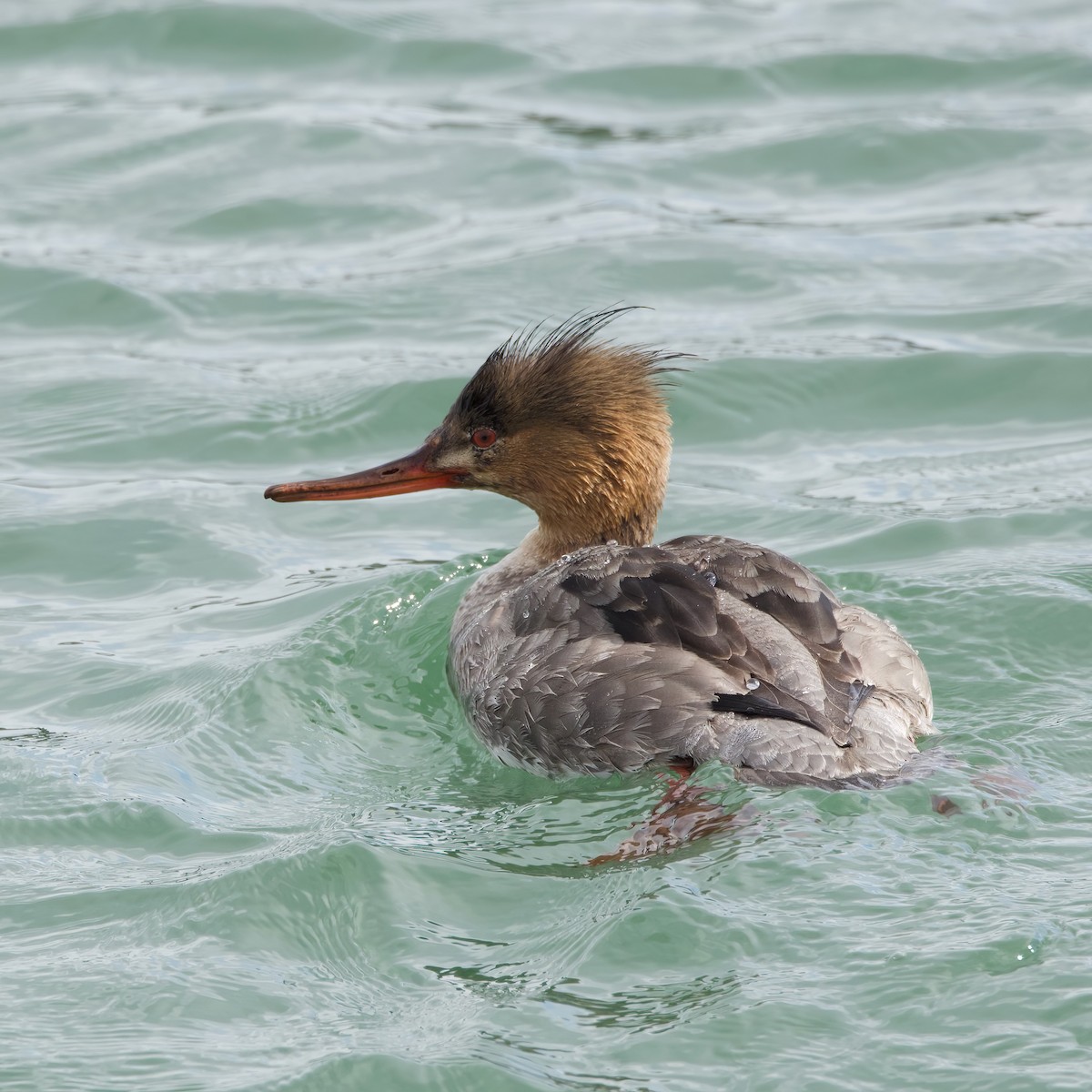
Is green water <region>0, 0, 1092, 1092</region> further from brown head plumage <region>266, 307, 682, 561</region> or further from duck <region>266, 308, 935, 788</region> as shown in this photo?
brown head plumage <region>266, 307, 682, 561</region>

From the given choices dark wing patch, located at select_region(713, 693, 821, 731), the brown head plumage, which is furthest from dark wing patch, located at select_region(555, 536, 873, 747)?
the brown head plumage

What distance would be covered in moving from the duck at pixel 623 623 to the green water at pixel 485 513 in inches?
6.3

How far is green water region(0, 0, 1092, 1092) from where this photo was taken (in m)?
4.33

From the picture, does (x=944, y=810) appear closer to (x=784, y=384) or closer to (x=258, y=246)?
(x=784, y=384)

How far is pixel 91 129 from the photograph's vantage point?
456 inches

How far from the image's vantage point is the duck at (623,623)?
5129 millimetres

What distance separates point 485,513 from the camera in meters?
8.12

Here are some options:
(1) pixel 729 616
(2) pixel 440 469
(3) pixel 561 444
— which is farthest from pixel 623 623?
(2) pixel 440 469

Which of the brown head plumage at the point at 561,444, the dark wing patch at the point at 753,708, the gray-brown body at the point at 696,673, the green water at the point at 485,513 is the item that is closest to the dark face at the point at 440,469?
the brown head plumage at the point at 561,444

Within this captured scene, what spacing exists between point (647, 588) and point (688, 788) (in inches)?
27.6

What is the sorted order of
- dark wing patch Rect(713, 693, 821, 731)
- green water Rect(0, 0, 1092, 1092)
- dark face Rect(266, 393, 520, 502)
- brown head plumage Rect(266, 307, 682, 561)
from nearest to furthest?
green water Rect(0, 0, 1092, 1092), dark wing patch Rect(713, 693, 821, 731), brown head plumage Rect(266, 307, 682, 561), dark face Rect(266, 393, 520, 502)

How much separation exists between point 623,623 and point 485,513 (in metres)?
2.73

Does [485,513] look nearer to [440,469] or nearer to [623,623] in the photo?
[440,469]

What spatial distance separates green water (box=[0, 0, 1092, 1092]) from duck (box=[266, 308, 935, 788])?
0.16 m
